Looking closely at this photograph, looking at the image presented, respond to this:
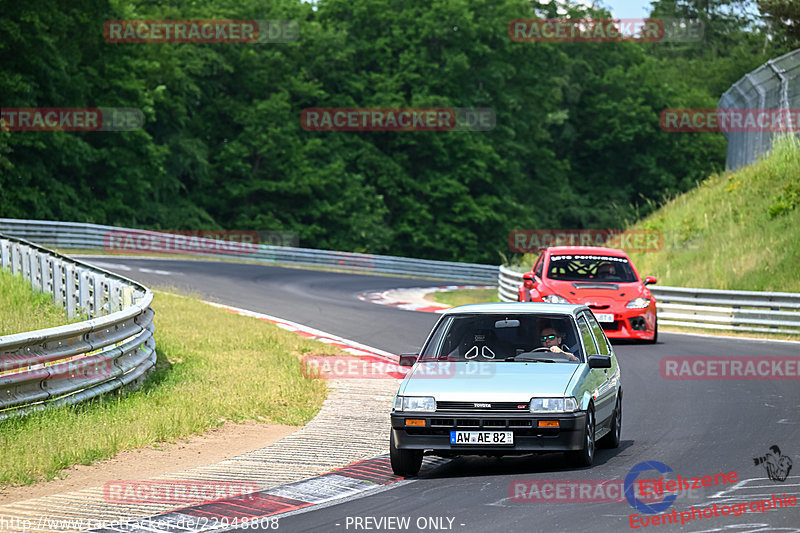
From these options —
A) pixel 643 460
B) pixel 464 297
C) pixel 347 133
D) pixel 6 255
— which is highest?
pixel 347 133

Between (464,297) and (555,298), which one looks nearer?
(555,298)

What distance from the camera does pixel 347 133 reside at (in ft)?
218

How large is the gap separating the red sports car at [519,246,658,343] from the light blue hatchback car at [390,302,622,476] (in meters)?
8.83

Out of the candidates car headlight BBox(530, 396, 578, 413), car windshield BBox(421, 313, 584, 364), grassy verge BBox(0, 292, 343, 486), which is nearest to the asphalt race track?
car headlight BBox(530, 396, 578, 413)

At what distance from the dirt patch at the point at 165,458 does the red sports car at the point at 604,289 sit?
8618 mm

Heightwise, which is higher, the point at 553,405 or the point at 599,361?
the point at 599,361

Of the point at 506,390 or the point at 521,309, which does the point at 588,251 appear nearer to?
the point at 521,309

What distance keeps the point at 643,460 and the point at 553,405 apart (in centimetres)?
124

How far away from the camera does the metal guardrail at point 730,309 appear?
2258 cm

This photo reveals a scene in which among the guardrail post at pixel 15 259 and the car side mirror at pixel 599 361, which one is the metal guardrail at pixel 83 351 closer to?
the guardrail post at pixel 15 259

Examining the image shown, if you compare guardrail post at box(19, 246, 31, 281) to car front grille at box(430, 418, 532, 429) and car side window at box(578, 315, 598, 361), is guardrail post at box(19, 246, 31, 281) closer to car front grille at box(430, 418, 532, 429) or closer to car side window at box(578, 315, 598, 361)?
car side window at box(578, 315, 598, 361)

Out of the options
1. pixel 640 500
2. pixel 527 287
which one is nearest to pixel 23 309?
pixel 527 287

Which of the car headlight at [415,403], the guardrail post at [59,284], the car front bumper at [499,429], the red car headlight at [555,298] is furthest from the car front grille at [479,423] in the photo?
the guardrail post at [59,284]

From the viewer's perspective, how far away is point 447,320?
10.6 metres
